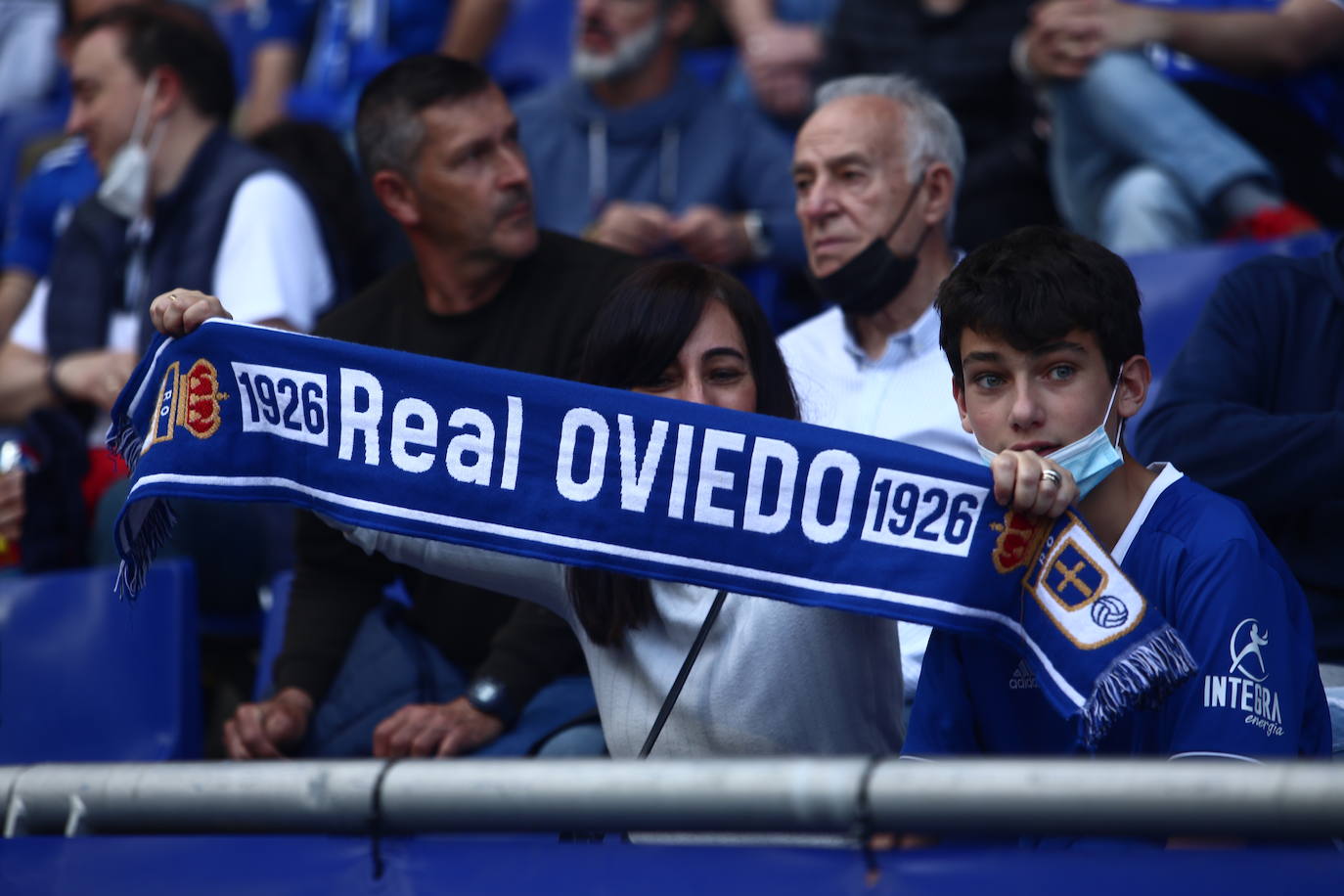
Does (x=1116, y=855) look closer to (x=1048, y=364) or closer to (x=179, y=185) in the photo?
(x=1048, y=364)

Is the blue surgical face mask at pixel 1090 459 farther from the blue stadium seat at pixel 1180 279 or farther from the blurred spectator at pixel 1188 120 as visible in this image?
the blurred spectator at pixel 1188 120

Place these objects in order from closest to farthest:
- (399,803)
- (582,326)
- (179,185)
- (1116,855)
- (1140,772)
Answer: (1140,772), (1116,855), (399,803), (582,326), (179,185)

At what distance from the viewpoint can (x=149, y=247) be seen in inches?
174

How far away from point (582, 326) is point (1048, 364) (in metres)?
1.43

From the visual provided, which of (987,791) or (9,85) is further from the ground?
(9,85)

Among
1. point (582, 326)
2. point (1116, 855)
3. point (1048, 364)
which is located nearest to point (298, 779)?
point (1116, 855)

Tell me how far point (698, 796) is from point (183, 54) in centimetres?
369

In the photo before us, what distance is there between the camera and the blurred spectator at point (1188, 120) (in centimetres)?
441

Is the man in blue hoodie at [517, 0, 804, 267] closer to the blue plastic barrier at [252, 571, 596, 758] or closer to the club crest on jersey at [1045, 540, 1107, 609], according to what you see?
the blue plastic barrier at [252, 571, 596, 758]

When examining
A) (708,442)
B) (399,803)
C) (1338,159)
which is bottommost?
(399,803)

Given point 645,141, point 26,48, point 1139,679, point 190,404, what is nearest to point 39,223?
point 645,141

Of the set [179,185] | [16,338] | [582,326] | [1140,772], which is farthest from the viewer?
[16,338]

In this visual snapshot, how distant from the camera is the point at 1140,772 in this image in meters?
1.47

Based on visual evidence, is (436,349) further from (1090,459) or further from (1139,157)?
(1139,157)
